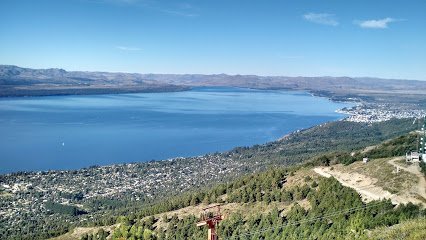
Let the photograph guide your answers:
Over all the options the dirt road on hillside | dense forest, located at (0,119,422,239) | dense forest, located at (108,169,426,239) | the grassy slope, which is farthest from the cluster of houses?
the grassy slope

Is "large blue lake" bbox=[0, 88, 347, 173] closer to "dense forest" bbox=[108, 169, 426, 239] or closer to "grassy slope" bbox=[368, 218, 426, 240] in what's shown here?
"dense forest" bbox=[108, 169, 426, 239]

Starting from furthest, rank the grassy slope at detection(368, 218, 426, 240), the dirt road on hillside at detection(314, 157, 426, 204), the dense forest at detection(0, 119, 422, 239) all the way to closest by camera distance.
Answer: the dense forest at detection(0, 119, 422, 239) → the dirt road on hillside at detection(314, 157, 426, 204) → the grassy slope at detection(368, 218, 426, 240)

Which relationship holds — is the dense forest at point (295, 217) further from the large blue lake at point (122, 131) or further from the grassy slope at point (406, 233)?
the large blue lake at point (122, 131)

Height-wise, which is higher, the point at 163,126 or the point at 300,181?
the point at 300,181

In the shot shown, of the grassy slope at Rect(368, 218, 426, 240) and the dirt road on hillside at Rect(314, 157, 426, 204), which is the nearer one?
the grassy slope at Rect(368, 218, 426, 240)

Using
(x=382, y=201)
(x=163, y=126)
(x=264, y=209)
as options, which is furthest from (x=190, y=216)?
(x=163, y=126)

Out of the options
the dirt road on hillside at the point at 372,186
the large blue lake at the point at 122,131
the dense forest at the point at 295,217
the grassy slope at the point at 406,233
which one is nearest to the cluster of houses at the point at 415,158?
the dirt road on hillside at the point at 372,186

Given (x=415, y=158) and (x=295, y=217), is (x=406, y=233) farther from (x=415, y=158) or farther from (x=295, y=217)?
(x=415, y=158)

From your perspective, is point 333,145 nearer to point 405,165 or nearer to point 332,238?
point 405,165

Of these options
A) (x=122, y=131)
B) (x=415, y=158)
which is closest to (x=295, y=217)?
(x=415, y=158)
